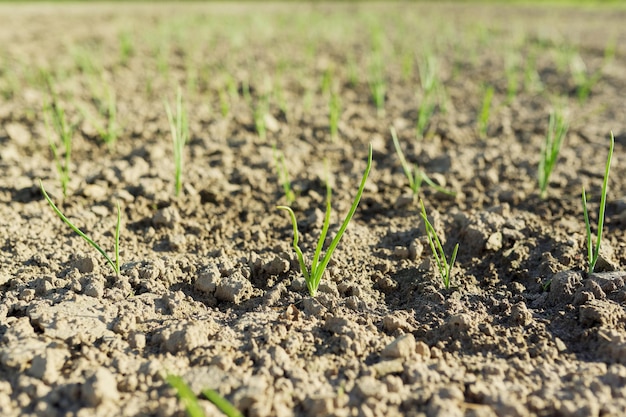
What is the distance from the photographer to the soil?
113 centimetres

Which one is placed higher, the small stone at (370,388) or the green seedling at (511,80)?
the green seedling at (511,80)

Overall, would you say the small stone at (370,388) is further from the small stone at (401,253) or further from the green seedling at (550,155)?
the green seedling at (550,155)

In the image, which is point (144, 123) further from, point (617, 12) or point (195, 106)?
point (617, 12)

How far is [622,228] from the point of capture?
1800mm

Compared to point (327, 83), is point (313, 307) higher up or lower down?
lower down

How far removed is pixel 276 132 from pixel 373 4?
7092 mm

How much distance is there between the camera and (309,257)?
1.63 meters

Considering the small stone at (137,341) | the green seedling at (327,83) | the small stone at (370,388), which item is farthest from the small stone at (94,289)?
the green seedling at (327,83)

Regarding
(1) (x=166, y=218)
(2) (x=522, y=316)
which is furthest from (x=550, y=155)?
(1) (x=166, y=218)

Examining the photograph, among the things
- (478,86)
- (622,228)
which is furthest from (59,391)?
(478,86)

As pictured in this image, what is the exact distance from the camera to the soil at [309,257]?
1.13 metres

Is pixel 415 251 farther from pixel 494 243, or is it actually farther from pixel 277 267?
pixel 277 267

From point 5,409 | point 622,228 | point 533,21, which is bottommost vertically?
point 5,409

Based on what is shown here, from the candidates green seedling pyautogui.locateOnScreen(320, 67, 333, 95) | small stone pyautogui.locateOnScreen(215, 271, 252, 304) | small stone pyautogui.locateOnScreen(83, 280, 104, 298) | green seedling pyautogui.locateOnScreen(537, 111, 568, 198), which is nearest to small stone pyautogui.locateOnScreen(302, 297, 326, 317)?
small stone pyautogui.locateOnScreen(215, 271, 252, 304)
